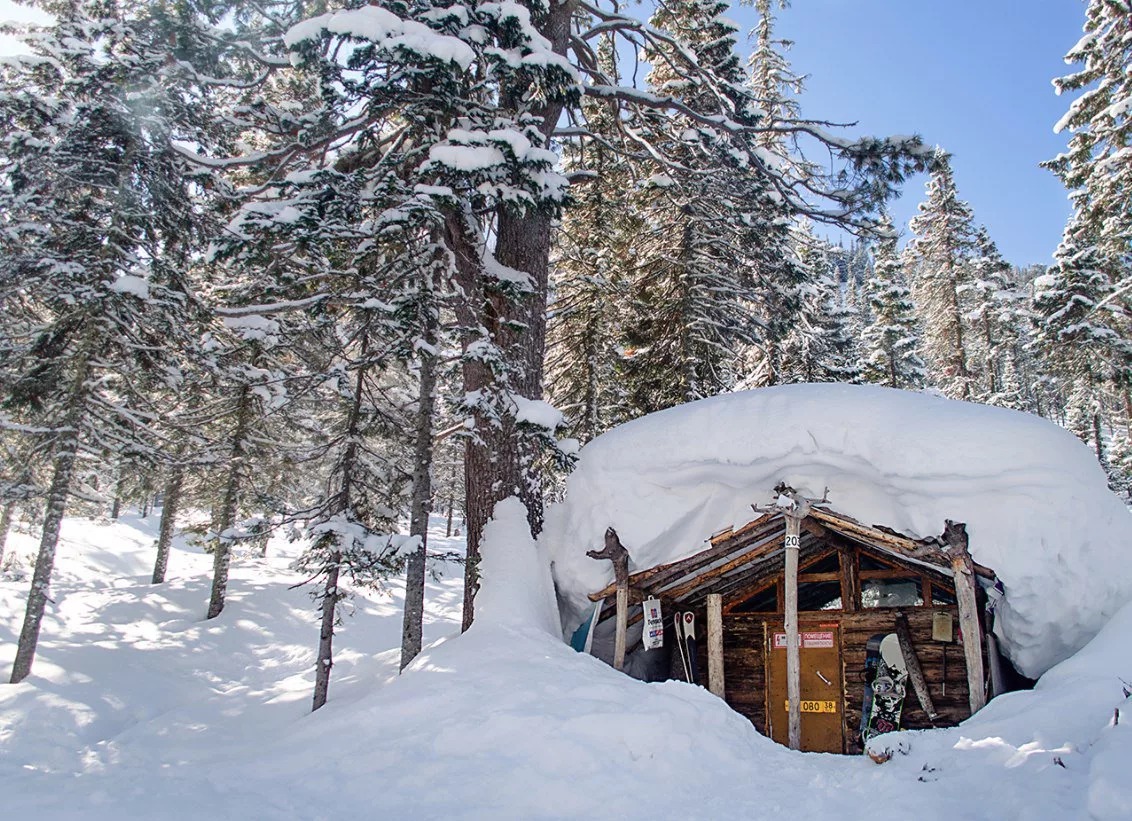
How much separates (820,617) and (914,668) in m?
1.46

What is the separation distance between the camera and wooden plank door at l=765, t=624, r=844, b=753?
34.8 ft

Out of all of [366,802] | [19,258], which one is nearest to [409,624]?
[366,802]

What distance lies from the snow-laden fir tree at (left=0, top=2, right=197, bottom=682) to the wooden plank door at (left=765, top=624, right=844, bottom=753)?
12841 millimetres

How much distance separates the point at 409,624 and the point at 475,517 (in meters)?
2.19

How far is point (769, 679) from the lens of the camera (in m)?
11.0

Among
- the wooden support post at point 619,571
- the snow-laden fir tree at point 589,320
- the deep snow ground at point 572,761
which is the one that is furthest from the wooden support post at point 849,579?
the snow-laden fir tree at point 589,320

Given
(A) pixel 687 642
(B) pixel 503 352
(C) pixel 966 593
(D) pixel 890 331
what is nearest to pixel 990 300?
(D) pixel 890 331

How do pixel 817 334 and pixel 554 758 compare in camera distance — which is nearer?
pixel 554 758

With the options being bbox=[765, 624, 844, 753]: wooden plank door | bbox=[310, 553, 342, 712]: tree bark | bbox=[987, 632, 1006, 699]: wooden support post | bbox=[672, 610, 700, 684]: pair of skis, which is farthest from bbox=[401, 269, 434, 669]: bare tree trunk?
bbox=[987, 632, 1006, 699]: wooden support post

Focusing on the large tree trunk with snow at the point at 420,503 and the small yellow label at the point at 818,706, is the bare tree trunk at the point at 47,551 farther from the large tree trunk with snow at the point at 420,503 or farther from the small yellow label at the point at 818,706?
the small yellow label at the point at 818,706

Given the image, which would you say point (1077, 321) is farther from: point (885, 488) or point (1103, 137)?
point (885, 488)

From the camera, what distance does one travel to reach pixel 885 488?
28.6ft

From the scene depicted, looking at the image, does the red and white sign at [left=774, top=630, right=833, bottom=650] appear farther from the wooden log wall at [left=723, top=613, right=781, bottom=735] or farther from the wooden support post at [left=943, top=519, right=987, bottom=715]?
the wooden support post at [left=943, top=519, right=987, bottom=715]

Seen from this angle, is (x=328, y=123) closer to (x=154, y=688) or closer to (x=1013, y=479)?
(x=1013, y=479)
